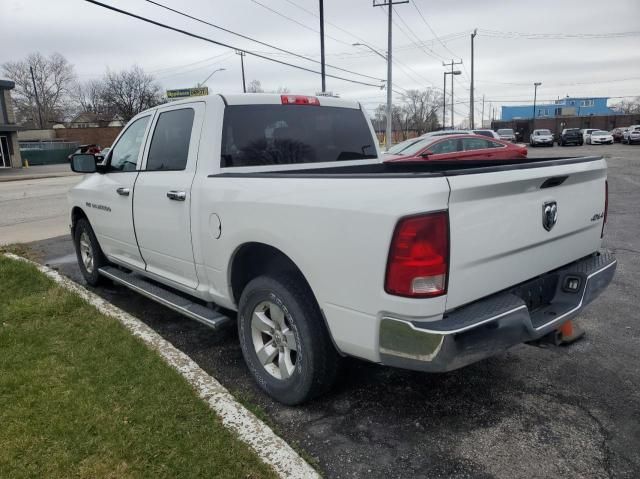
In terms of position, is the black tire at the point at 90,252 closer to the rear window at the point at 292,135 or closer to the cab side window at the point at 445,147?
the rear window at the point at 292,135

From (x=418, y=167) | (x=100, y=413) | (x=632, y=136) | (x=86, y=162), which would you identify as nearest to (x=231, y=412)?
(x=100, y=413)

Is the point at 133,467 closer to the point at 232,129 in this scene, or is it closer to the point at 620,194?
the point at 232,129

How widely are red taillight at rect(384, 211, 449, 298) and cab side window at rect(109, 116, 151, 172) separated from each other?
3.02 meters

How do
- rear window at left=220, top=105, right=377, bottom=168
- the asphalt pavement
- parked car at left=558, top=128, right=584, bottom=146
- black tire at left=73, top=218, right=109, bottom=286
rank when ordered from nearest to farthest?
rear window at left=220, top=105, right=377, bottom=168 < black tire at left=73, top=218, right=109, bottom=286 < the asphalt pavement < parked car at left=558, top=128, right=584, bottom=146

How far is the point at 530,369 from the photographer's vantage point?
11.9 ft

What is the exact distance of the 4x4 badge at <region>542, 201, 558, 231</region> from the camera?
9.39 feet

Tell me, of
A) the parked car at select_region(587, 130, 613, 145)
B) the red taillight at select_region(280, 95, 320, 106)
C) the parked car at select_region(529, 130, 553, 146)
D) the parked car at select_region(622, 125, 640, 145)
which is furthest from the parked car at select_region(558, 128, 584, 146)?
the red taillight at select_region(280, 95, 320, 106)

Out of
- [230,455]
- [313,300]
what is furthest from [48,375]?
[313,300]

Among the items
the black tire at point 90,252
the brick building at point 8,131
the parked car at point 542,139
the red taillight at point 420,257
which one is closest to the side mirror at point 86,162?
the black tire at point 90,252

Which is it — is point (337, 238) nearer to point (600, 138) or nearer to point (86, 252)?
point (86, 252)

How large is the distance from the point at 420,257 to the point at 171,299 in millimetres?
2420

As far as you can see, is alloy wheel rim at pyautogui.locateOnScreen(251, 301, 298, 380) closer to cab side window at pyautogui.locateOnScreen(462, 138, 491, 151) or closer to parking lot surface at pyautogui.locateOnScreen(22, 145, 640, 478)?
parking lot surface at pyautogui.locateOnScreen(22, 145, 640, 478)

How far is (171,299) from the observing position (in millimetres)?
4105

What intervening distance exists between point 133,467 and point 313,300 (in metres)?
1.24
